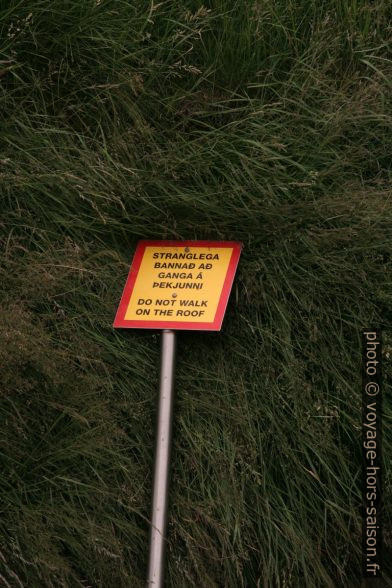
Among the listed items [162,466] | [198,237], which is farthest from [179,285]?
[162,466]

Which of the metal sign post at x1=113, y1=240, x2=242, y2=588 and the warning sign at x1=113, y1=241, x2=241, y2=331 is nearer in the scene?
the metal sign post at x1=113, y1=240, x2=242, y2=588

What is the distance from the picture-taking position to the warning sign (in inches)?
118

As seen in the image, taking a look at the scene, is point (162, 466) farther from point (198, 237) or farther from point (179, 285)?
point (198, 237)

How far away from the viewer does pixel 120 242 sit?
322 cm

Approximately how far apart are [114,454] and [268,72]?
52.5 inches

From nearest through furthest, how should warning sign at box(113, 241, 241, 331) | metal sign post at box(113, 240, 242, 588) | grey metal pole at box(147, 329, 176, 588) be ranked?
grey metal pole at box(147, 329, 176, 588) < metal sign post at box(113, 240, 242, 588) < warning sign at box(113, 241, 241, 331)

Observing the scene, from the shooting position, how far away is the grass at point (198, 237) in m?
2.83

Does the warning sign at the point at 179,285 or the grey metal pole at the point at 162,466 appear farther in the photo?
the warning sign at the point at 179,285

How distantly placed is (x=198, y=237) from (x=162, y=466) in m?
0.72

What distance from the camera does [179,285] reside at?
3078 mm

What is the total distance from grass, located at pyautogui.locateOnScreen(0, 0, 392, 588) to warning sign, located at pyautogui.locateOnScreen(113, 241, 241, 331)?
51 mm

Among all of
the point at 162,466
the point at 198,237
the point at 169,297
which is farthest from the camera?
the point at 198,237

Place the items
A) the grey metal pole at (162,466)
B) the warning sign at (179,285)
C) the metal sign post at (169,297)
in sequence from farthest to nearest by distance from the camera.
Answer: the warning sign at (179,285)
the metal sign post at (169,297)
the grey metal pole at (162,466)

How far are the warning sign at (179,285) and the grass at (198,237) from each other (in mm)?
51
